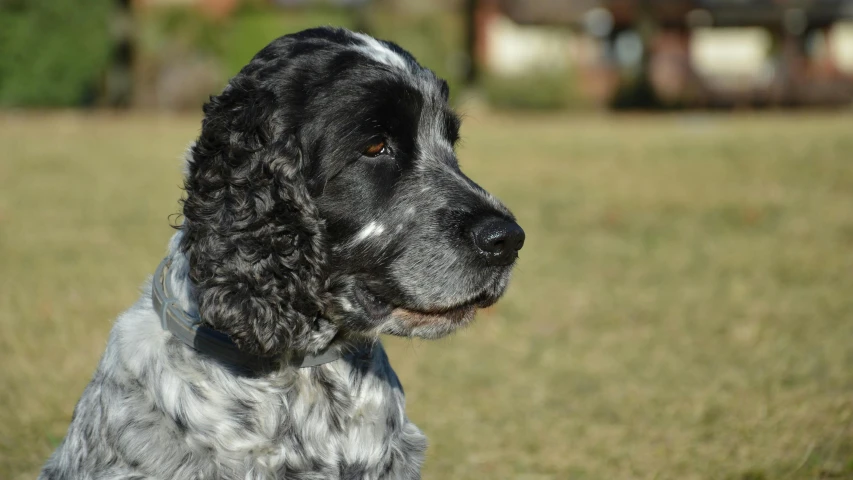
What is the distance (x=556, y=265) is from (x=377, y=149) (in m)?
6.75

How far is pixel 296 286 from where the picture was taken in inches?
130

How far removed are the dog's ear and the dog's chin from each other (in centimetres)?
19

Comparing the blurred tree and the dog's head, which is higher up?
the dog's head

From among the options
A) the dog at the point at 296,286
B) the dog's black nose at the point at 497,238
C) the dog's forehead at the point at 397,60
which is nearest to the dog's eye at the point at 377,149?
the dog at the point at 296,286

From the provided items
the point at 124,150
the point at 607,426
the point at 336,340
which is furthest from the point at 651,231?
the point at 124,150

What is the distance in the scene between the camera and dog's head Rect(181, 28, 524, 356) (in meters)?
3.21

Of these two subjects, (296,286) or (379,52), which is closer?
(296,286)

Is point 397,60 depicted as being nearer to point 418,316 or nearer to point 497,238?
point 497,238

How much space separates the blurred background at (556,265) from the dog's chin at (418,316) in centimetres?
93

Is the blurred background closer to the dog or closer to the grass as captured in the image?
the grass

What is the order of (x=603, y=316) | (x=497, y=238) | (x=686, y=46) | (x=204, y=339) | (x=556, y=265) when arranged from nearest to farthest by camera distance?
(x=204, y=339)
(x=497, y=238)
(x=603, y=316)
(x=556, y=265)
(x=686, y=46)

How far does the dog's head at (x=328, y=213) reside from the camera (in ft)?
10.5

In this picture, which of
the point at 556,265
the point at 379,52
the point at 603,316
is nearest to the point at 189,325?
the point at 379,52

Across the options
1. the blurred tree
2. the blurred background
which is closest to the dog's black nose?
the blurred background
